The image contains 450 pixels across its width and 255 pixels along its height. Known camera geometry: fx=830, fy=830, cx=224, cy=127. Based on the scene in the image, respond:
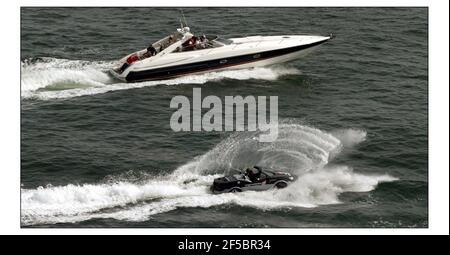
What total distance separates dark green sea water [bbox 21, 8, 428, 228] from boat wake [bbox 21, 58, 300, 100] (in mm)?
122

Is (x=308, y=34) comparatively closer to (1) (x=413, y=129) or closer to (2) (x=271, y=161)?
(1) (x=413, y=129)

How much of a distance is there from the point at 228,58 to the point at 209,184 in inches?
685

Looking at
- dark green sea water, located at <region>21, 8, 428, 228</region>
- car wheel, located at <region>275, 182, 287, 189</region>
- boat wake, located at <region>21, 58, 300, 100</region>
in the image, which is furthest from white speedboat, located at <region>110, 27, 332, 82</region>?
car wheel, located at <region>275, 182, 287, 189</region>

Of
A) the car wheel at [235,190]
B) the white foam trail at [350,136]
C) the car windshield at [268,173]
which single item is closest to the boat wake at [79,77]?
the white foam trail at [350,136]

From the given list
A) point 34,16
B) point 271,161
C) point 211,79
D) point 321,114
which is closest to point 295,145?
point 271,161

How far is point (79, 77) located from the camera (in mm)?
59562

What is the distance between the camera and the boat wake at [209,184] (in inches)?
1666

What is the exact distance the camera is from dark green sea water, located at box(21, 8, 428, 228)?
4291 centimetres

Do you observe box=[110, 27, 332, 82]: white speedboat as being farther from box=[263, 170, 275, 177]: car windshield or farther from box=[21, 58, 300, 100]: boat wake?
box=[263, 170, 275, 177]: car windshield

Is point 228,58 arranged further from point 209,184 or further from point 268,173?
point 209,184

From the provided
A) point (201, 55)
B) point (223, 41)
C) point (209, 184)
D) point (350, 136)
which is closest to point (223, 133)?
point (209, 184)

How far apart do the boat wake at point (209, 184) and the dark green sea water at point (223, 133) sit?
3.7 inches

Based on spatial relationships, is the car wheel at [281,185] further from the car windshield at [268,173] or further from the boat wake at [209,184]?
the car windshield at [268,173]

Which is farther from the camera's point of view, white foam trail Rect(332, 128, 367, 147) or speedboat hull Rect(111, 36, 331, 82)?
speedboat hull Rect(111, 36, 331, 82)
